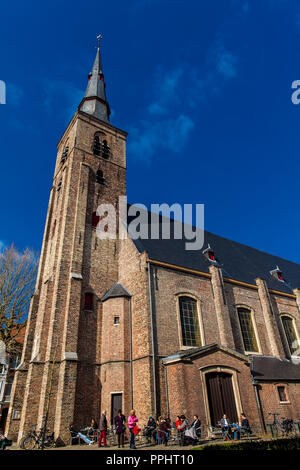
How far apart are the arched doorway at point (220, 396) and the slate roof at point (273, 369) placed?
188 cm

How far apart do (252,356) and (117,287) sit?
818 centimetres

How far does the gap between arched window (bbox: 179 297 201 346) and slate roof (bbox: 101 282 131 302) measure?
2931 millimetres

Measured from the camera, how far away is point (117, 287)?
1666cm

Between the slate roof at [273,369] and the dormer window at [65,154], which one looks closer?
the slate roof at [273,369]

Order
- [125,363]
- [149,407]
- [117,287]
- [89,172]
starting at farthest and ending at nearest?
[89,172] → [117,287] → [125,363] → [149,407]

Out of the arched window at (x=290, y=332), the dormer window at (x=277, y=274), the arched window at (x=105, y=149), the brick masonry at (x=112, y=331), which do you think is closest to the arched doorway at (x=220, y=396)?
the brick masonry at (x=112, y=331)

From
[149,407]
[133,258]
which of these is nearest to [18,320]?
[133,258]

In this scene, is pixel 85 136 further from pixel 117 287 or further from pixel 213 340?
pixel 213 340

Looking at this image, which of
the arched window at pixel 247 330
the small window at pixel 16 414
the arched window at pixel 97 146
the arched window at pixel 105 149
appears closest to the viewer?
the small window at pixel 16 414

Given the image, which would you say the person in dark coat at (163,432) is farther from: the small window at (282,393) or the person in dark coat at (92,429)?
the small window at (282,393)

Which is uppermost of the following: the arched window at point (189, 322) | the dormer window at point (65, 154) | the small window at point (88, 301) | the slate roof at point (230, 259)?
the dormer window at point (65, 154)

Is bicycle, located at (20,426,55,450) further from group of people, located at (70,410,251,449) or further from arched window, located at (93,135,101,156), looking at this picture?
arched window, located at (93,135,101,156)

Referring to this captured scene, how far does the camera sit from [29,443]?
38.4 feet

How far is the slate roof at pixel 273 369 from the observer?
1494cm
